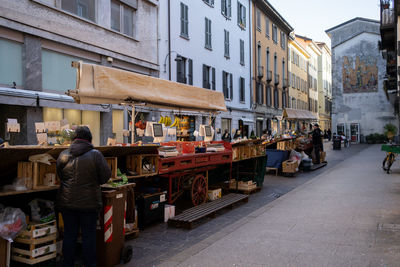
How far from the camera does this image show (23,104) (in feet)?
38.6

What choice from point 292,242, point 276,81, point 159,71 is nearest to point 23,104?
point 159,71

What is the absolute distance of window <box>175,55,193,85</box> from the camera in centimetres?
2053

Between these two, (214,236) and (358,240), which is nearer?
(358,240)

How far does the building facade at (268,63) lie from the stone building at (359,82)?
7206 millimetres

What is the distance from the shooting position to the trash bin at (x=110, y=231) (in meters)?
4.75

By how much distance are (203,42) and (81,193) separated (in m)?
20.3

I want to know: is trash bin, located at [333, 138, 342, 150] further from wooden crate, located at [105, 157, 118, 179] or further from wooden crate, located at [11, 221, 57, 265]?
wooden crate, located at [11, 221, 57, 265]

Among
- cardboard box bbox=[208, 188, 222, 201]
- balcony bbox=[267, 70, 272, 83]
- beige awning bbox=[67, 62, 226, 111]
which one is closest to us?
beige awning bbox=[67, 62, 226, 111]

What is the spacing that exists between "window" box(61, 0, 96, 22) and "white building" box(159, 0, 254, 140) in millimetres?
4476

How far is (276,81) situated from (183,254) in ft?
114

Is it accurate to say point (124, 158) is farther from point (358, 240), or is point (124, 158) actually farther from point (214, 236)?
point (358, 240)

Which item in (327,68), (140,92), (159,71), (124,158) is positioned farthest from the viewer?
(327,68)

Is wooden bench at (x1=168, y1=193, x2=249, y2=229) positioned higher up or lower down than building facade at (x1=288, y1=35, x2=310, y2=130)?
lower down

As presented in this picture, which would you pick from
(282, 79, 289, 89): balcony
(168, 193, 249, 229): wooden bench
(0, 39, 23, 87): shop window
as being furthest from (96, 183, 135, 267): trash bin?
(282, 79, 289, 89): balcony
